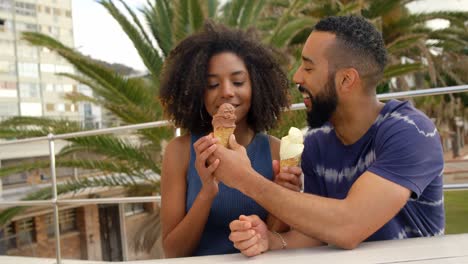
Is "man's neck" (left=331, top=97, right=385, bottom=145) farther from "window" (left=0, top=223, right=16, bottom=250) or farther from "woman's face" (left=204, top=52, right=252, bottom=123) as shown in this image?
"window" (left=0, top=223, right=16, bottom=250)

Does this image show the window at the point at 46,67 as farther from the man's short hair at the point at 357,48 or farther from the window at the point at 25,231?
the man's short hair at the point at 357,48

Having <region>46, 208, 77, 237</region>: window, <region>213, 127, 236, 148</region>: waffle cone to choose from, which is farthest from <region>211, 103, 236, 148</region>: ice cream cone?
<region>46, 208, 77, 237</region>: window

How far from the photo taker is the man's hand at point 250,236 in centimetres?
119

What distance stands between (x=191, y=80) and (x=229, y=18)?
17.8 feet

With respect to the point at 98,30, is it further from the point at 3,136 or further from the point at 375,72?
the point at 375,72

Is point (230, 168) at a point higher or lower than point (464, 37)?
lower

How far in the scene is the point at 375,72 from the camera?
1471 mm

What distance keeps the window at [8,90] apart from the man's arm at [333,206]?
1636 cm

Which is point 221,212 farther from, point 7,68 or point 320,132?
point 7,68

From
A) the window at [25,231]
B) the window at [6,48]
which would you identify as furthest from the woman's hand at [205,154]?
the window at [6,48]

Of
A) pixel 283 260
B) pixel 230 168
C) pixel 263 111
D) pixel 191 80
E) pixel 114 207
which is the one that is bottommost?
pixel 114 207

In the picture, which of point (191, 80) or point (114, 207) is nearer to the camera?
point (191, 80)

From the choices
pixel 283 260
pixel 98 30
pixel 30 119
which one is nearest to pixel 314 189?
pixel 283 260

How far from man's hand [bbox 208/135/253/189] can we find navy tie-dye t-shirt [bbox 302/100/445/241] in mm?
337
